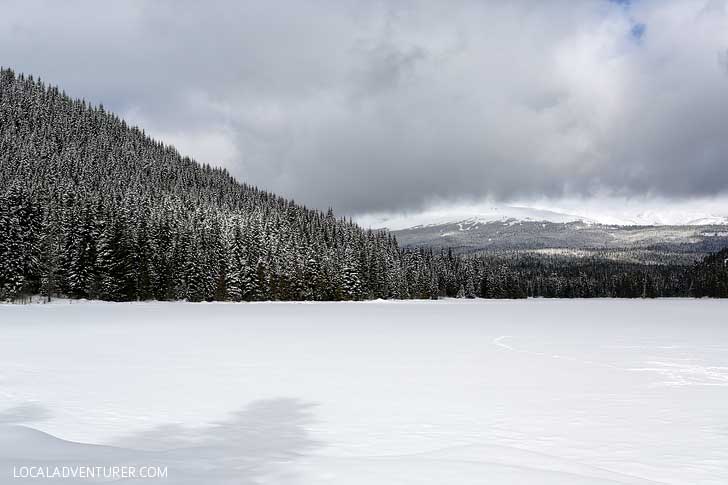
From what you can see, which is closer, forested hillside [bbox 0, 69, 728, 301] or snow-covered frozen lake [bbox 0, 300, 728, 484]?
snow-covered frozen lake [bbox 0, 300, 728, 484]

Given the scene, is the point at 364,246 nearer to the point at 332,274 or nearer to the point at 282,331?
the point at 332,274

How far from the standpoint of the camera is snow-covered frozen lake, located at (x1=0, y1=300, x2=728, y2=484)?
8547mm

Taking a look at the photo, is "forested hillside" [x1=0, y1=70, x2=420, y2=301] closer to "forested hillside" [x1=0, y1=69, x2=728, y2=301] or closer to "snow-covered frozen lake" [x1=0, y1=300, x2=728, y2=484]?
"forested hillside" [x1=0, y1=69, x2=728, y2=301]

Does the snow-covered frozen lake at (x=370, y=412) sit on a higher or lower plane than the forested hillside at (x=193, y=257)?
lower

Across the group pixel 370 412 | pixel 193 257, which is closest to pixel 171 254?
pixel 193 257

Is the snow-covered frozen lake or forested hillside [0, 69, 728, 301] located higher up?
forested hillside [0, 69, 728, 301]

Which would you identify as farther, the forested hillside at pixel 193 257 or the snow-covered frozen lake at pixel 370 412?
the forested hillside at pixel 193 257

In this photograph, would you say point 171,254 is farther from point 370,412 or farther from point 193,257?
point 370,412

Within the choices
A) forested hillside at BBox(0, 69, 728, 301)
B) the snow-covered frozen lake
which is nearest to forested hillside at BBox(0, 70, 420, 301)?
forested hillside at BBox(0, 69, 728, 301)

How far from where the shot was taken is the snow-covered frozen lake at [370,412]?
8547mm

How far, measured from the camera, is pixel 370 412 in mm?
12930

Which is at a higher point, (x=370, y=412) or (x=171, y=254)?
(x=171, y=254)

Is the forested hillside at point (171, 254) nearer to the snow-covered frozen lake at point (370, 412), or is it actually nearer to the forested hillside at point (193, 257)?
the forested hillside at point (193, 257)

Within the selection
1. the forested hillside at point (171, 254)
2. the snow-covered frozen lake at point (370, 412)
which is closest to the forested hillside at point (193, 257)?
the forested hillside at point (171, 254)
